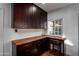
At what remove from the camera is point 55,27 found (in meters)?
1.11

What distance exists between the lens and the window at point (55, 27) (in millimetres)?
1097

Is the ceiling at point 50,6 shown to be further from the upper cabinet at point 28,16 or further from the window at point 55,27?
the window at point 55,27

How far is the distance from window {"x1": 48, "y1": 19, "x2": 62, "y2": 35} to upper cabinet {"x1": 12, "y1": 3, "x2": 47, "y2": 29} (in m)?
0.08

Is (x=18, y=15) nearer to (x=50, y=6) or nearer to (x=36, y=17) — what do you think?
(x=36, y=17)

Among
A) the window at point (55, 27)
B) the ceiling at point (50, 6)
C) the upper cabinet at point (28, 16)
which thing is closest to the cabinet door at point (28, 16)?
the upper cabinet at point (28, 16)

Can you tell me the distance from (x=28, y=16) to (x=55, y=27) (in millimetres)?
418

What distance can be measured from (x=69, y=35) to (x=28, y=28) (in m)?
0.59

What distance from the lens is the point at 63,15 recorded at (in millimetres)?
1095

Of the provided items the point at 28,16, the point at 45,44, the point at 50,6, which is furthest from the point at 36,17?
the point at 45,44

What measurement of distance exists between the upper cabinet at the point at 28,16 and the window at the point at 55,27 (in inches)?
3.1

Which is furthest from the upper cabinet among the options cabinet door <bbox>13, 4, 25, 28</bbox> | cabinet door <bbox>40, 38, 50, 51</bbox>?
cabinet door <bbox>40, 38, 50, 51</bbox>

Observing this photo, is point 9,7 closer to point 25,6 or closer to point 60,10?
point 25,6

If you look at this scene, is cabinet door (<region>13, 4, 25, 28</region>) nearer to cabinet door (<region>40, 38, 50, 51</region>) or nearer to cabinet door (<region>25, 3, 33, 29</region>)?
cabinet door (<region>25, 3, 33, 29</region>)

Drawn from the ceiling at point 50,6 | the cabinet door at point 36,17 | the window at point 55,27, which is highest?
the ceiling at point 50,6
